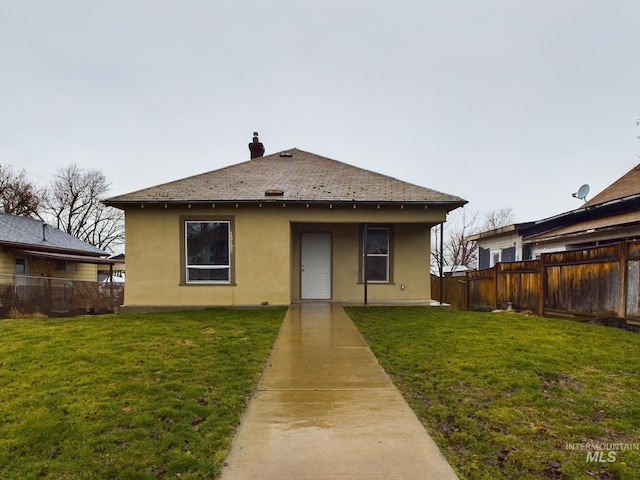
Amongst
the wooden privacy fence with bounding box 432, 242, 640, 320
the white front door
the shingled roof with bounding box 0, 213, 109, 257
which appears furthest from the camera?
the shingled roof with bounding box 0, 213, 109, 257

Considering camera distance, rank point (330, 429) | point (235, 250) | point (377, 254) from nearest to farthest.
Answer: point (330, 429) < point (235, 250) < point (377, 254)

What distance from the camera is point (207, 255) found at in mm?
10383

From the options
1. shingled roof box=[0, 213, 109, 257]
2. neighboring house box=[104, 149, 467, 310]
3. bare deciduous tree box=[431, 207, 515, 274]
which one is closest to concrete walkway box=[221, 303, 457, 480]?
neighboring house box=[104, 149, 467, 310]

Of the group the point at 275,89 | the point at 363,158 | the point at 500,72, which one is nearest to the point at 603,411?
the point at 500,72

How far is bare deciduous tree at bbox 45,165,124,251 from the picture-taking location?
126ft

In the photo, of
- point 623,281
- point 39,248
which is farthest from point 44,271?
point 623,281

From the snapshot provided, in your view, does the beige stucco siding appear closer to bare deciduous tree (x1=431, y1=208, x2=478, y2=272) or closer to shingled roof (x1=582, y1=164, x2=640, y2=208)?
shingled roof (x1=582, y1=164, x2=640, y2=208)

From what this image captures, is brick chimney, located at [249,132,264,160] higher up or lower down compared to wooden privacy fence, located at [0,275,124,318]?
higher up

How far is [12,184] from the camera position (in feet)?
109

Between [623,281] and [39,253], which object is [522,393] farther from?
[39,253]

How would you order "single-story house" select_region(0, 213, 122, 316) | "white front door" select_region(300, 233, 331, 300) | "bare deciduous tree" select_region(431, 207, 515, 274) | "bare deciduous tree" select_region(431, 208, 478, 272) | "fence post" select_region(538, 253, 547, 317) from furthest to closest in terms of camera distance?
"bare deciduous tree" select_region(431, 208, 478, 272) → "bare deciduous tree" select_region(431, 207, 515, 274) → "single-story house" select_region(0, 213, 122, 316) → "white front door" select_region(300, 233, 331, 300) → "fence post" select_region(538, 253, 547, 317)

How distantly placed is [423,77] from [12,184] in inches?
1436

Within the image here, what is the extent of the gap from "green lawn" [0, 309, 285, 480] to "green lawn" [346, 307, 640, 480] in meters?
1.91

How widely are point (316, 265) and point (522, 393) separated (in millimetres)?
8133
